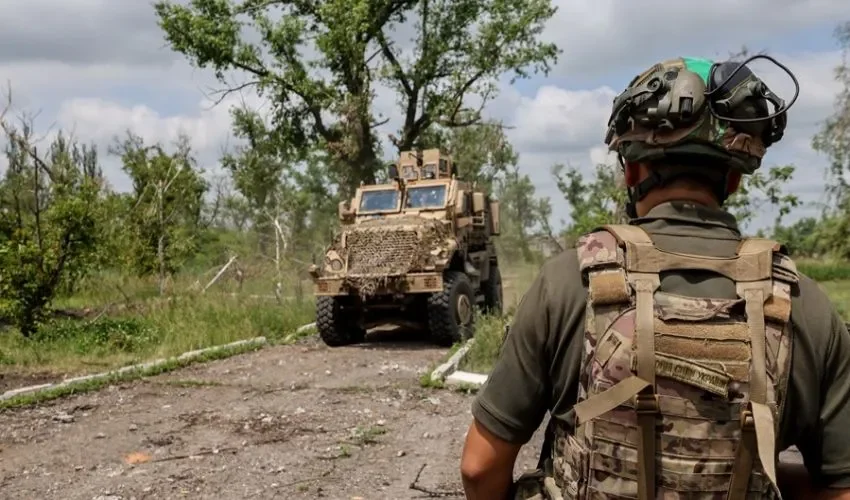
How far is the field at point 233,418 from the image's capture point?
16.7ft

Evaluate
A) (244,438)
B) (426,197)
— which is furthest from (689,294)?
(426,197)

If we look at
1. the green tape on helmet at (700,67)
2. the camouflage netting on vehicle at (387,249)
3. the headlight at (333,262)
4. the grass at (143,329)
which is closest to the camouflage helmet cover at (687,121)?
the green tape on helmet at (700,67)

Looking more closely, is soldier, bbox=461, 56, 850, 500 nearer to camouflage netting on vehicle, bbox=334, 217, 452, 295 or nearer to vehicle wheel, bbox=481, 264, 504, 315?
camouflage netting on vehicle, bbox=334, 217, 452, 295

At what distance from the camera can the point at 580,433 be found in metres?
1.65

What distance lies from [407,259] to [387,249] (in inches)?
12.9

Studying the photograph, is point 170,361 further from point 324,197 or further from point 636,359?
point 324,197

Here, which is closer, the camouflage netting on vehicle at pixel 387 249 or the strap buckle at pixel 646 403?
the strap buckle at pixel 646 403

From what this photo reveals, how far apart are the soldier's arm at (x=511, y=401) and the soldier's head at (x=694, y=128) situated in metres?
0.31

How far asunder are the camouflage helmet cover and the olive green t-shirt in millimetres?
111

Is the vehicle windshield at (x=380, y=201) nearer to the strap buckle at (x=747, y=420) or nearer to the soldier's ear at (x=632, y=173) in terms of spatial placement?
the soldier's ear at (x=632, y=173)

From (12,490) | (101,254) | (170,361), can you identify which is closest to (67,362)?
(170,361)

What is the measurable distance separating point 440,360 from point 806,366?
7.65m

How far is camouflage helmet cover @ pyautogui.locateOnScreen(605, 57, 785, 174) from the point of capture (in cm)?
169

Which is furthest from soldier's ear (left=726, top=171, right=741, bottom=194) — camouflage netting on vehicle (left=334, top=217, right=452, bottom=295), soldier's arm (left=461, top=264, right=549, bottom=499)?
camouflage netting on vehicle (left=334, top=217, right=452, bottom=295)
